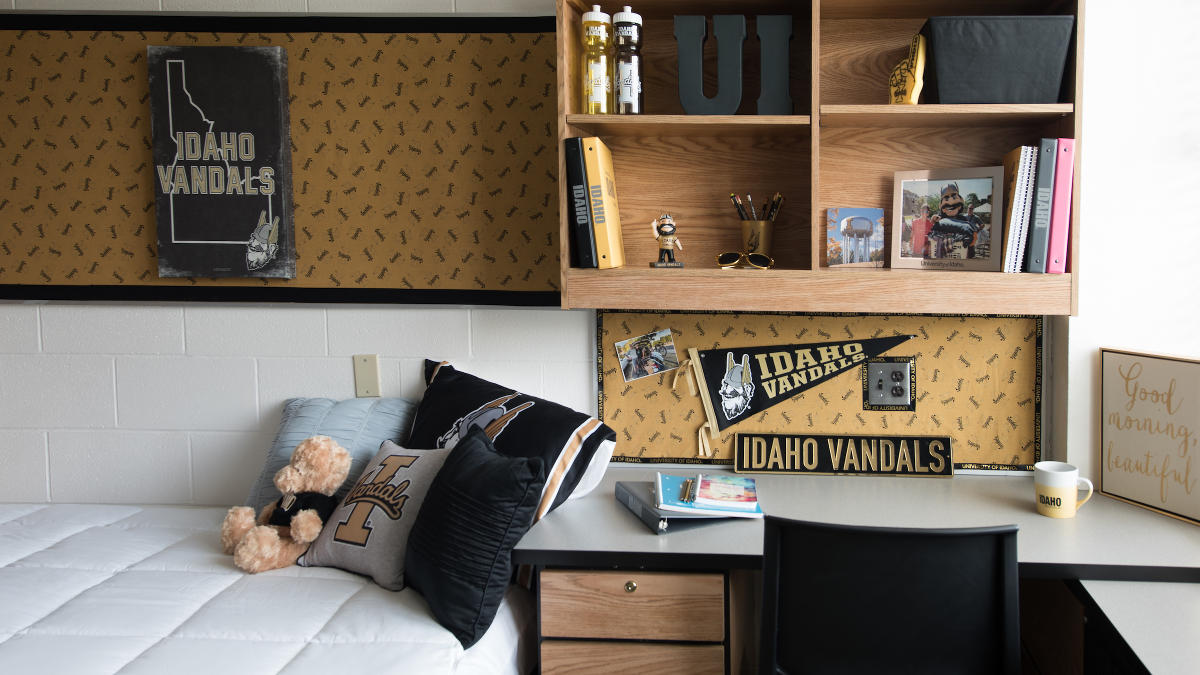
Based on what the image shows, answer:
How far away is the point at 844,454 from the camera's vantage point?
2129mm

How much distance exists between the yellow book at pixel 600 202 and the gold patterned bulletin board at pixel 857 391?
1.08ft

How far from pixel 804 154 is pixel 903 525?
0.95 meters

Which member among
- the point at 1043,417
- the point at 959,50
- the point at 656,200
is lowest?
the point at 1043,417

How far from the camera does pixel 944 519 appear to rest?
1752mm

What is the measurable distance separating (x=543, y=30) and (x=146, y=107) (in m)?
1.12

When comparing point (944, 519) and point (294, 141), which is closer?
point (944, 519)

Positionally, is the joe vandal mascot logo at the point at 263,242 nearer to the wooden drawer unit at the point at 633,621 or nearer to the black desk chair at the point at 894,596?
the wooden drawer unit at the point at 633,621

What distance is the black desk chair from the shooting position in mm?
1258

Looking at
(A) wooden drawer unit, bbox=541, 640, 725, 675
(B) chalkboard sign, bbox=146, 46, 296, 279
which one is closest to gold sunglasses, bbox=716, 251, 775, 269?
(A) wooden drawer unit, bbox=541, 640, 725, 675

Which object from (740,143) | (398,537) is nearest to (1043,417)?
(740,143)

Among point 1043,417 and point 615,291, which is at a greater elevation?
point 615,291

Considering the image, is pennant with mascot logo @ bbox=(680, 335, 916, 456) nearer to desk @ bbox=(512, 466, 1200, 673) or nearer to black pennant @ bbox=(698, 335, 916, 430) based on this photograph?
black pennant @ bbox=(698, 335, 916, 430)

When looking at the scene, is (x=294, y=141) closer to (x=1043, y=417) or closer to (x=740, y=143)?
(x=740, y=143)

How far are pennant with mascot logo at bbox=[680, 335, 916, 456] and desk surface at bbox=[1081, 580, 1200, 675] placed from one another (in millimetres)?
793
